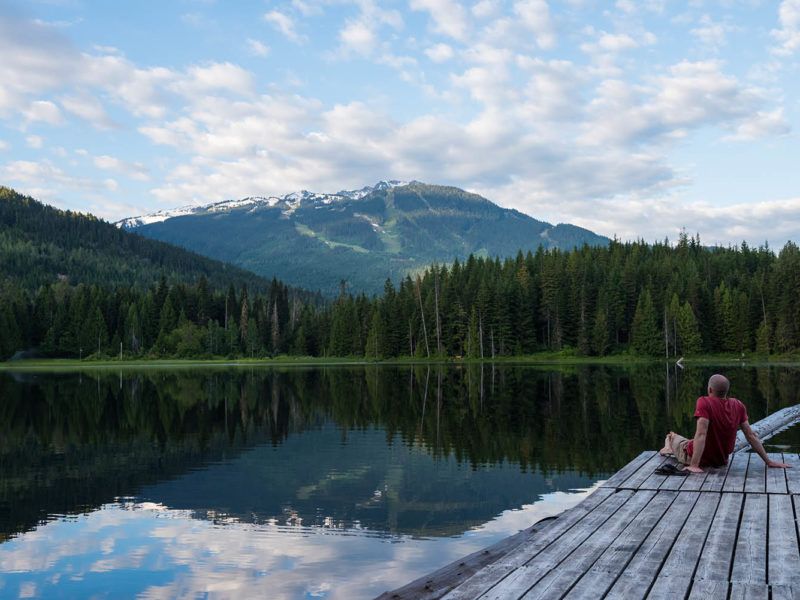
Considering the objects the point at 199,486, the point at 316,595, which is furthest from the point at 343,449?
the point at 316,595

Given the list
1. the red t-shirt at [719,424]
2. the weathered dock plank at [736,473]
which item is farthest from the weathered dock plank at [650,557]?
the red t-shirt at [719,424]

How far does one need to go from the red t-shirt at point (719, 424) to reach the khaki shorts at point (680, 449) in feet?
0.44

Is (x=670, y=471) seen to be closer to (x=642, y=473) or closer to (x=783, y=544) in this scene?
(x=642, y=473)

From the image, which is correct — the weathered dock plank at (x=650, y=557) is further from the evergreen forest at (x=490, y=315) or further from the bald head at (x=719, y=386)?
the evergreen forest at (x=490, y=315)

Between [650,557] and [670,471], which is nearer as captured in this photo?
[650,557]

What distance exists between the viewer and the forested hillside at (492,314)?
12900 cm

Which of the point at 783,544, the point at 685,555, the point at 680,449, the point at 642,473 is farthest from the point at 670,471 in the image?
the point at 685,555

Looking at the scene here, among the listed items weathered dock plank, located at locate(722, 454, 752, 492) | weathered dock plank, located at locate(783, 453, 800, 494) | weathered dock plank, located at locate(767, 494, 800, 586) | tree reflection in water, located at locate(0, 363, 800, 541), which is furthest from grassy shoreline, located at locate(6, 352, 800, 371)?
weathered dock plank, located at locate(767, 494, 800, 586)

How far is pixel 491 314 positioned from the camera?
140000 mm

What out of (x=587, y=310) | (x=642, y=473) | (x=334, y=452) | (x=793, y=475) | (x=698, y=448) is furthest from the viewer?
(x=587, y=310)

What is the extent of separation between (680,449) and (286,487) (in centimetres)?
1173

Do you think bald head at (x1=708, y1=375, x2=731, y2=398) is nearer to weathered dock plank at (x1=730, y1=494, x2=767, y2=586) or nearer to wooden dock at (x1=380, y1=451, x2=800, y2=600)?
wooden dock at (x1=380, y1=451, x2=800, y2=600)

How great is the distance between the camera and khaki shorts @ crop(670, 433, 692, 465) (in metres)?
15.0

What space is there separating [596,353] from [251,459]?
11726cm
